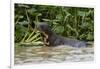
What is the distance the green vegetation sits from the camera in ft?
5.62

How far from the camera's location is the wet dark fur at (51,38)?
1.78m

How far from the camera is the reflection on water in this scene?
1.71 metres

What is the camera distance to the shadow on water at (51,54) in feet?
5.61

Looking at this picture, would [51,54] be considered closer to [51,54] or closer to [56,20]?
[51,54]

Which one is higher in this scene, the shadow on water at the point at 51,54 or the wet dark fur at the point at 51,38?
the wet dark fur at the point at 51,38

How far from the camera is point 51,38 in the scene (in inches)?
71.1

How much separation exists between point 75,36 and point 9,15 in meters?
0.68

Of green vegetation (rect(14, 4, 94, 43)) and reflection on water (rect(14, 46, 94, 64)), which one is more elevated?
green vegetation (rect(14, 4, 94, 43))

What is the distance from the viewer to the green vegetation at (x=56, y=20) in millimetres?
1714

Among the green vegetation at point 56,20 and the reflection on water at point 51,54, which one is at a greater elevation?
the green vegetation at point 56,20

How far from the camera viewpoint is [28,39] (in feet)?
5.69

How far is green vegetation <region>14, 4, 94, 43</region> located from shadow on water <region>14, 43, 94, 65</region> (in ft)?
0.30

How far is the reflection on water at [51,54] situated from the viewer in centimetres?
171

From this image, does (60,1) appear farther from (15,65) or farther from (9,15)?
(15,65)
